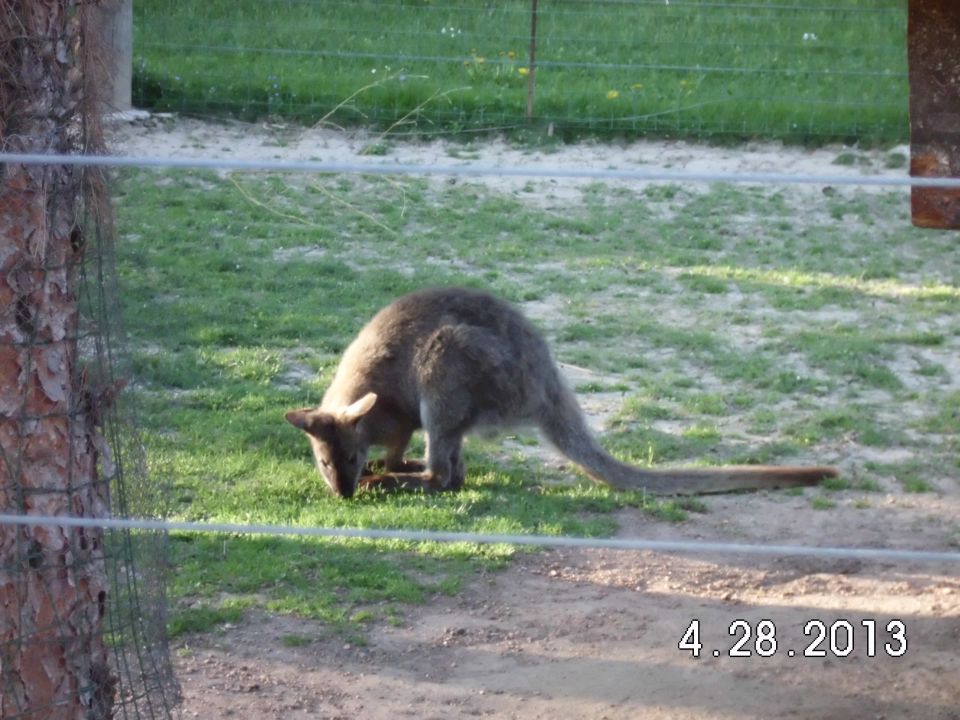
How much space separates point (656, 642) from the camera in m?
4.76

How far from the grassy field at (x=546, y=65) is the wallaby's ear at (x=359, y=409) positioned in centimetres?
664

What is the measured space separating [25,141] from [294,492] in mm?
3148

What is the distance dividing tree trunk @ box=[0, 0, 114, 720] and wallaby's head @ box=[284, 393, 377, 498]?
266 centimetres

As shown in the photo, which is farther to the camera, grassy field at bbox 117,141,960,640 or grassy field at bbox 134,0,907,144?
grassy field at bbox 134,0,907,144

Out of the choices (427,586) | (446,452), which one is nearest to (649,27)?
(446,452)

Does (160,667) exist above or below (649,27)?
below

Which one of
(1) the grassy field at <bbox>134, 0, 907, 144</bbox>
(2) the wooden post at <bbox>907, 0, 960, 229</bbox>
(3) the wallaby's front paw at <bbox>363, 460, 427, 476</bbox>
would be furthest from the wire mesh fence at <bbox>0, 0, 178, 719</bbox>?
(1) the grassy field at <bbox>134, 0, 907, 144</bbox>

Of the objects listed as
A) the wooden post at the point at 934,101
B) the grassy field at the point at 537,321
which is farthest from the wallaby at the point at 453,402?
the wooden post at the point at 934,101

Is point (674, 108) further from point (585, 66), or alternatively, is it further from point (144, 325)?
point (144, 325)

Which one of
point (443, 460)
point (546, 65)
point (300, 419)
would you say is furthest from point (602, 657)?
point (546, 65)

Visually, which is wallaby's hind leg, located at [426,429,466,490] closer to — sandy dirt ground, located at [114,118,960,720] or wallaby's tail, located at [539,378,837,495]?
wallaby's tail, located at [539,378,837,495]

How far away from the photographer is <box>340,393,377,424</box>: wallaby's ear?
238 inches

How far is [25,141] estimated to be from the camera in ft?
10.3

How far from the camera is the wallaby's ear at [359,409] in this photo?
238 inches
